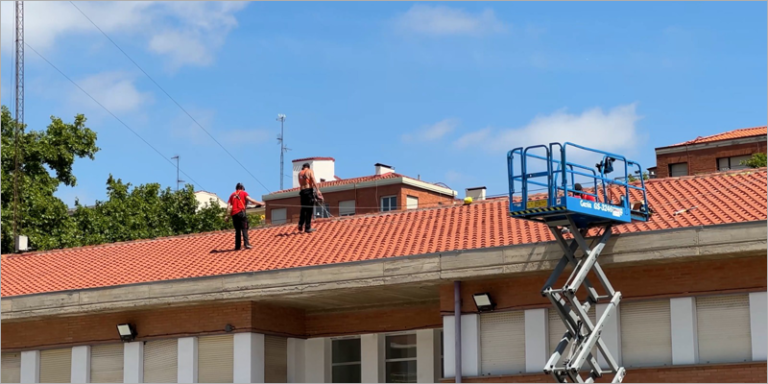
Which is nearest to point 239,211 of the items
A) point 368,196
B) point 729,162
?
point 729,162

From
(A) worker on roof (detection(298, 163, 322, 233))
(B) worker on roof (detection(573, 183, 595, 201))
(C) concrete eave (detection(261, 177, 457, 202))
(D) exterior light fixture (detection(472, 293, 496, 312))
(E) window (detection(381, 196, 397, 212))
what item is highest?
(C) concrete eave (detection(261, 177, 457, 202))

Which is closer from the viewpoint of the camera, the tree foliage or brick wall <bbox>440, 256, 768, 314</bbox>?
brick wall <bbox>440, 256, 768, 314</bbox>

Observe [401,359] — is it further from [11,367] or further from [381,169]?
[381,169]

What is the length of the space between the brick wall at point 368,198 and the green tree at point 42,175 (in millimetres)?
24380

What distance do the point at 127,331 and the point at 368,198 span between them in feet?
167

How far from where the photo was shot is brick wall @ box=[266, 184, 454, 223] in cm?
7794

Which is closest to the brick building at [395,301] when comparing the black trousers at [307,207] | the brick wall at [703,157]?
the black trousers at [307,207]

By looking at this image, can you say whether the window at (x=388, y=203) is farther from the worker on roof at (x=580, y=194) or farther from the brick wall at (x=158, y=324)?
the worker on roof at (x=580, y=194)

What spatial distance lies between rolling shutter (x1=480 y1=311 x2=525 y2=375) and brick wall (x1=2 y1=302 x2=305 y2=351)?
203 inches

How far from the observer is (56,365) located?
95.9 ft

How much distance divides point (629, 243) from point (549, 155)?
2183 mm

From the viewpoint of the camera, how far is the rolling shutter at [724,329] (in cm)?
2208

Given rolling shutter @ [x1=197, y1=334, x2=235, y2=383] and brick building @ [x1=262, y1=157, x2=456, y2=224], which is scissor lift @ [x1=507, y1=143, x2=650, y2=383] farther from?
brick building @ [x1=262, y1=157, x2=456, y2=224]

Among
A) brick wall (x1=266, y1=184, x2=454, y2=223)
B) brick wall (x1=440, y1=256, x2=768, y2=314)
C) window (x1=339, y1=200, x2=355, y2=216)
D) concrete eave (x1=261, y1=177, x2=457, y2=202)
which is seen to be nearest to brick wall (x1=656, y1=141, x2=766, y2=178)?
brick wall (x1=266, y1=184, x2=454, y2=223)
